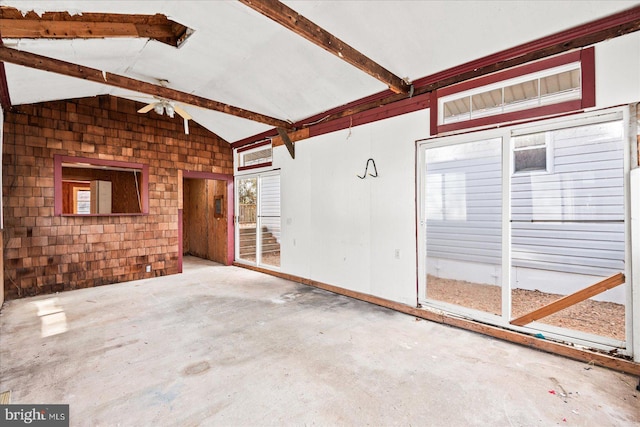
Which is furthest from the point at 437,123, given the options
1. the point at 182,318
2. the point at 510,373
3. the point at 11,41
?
the point at 11,41

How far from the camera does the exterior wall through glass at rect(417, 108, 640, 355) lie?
10.0 feet

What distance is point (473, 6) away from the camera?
2.66m

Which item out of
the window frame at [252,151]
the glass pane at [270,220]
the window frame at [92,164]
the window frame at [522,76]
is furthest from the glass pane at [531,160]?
the window frame at [92,164]

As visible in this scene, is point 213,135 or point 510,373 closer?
point 510,373

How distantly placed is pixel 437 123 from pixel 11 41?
189 inches

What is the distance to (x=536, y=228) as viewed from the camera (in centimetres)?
518

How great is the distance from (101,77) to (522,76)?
4945 mm

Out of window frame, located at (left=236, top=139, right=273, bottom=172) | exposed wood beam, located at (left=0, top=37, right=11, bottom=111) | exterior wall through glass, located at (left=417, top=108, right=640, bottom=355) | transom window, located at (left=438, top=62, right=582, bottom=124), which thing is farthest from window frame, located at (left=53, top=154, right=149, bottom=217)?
transom window, located at (left=438, top=62, right=582, bottom=124)

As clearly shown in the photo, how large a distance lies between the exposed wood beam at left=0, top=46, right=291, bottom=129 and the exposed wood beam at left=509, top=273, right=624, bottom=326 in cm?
485

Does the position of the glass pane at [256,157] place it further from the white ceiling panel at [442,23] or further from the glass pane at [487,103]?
the glass pane at [487,103]

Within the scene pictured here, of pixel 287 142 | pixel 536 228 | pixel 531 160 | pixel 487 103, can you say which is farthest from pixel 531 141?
pixel 287 142

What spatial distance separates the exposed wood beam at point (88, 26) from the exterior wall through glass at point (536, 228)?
3601mm

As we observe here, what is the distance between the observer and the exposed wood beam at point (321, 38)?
7.75ft

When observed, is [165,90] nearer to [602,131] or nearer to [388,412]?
[388,412]
